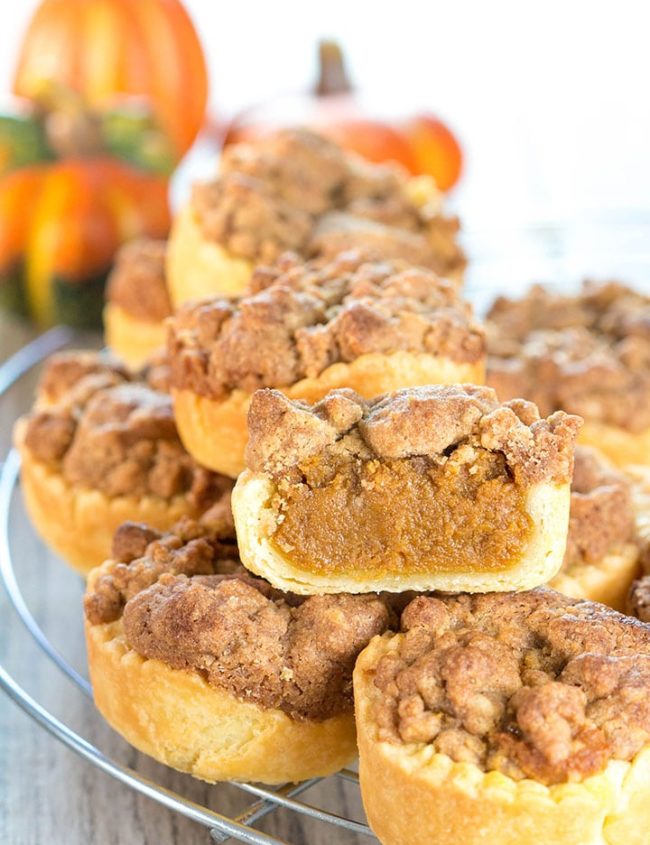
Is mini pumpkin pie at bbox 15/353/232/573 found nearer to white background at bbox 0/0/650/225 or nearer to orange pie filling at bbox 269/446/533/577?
orange pie filling at bbox 269/446/533/577

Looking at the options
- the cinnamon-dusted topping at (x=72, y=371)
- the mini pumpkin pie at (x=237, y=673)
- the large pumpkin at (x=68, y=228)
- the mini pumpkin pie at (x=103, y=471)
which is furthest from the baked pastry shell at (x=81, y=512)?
the large pumpkin at (x=68, y=228)

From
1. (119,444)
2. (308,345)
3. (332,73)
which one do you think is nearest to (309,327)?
(308,345)

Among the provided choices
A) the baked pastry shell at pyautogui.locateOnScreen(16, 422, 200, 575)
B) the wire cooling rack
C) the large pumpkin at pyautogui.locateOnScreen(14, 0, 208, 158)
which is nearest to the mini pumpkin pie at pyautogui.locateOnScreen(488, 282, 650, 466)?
the baked pastry shell at pyautogui.locateOnScreen(16, 422, 200, 575)

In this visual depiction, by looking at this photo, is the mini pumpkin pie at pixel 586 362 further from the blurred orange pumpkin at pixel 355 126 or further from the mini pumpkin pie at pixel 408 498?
the blurred orange pumpkin at pixel 355 126

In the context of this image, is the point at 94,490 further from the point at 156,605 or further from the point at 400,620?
the point at 400,620

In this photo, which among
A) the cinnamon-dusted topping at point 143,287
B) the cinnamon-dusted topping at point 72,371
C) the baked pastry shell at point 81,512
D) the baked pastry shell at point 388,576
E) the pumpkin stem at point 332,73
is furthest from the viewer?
the pumpkin stem at point 332,73

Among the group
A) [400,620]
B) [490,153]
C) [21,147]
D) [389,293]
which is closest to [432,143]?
[490,153]
